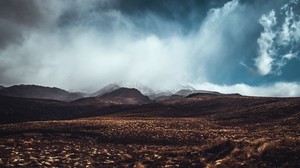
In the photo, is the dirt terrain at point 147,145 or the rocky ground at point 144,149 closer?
the rocky ground at point 144,149

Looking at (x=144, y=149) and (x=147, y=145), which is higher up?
(x=147, y=145)

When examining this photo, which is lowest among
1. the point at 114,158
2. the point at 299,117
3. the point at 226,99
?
the point at 114,158

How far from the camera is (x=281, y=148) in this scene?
78.5ft

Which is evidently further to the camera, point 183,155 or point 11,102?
point 11,102

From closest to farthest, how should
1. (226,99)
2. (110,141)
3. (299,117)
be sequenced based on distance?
1. (110,141)
2. (299,117)
3. (226,99)

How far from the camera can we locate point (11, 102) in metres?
119

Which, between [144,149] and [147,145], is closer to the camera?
[144,149]

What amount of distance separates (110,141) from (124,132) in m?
3.96

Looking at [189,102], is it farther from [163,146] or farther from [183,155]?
[183,155]

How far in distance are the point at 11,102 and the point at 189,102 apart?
67635 mm

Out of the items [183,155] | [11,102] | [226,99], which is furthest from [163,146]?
[11,102]

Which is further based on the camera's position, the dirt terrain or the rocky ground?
the dirt terrain

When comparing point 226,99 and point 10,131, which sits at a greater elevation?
point 226,99

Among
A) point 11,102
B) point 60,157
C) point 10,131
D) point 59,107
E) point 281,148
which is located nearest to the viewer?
point 281,148
